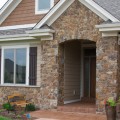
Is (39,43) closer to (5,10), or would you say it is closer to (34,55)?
(34,55)

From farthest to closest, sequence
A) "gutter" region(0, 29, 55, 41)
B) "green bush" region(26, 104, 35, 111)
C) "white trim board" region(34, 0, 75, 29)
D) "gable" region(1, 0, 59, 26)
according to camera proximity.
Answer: "gable" region(1, 0, 59, 26) → "green bush" region(26, 104, 35, 111) → "gutter" region(0, 29, 55, 41) → "white trim board" region(34, 0, 75, 29)

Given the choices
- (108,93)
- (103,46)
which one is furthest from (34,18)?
(108,93)

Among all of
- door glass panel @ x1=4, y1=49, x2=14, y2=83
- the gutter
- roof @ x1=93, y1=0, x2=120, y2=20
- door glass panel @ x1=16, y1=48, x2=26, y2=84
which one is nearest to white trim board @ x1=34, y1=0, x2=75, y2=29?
the gutter

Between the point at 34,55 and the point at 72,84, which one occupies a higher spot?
the point at 34,55

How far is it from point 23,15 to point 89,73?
474 centimetres

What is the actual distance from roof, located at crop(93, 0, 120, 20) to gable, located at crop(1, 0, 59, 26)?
3.65 meters

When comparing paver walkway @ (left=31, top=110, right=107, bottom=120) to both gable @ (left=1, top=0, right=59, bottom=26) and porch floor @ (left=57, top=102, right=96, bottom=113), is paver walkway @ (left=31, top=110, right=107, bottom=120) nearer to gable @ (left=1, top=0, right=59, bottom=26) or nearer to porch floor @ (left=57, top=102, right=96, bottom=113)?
porch floor @ (left=57, top=102, right=96, bottom=113)

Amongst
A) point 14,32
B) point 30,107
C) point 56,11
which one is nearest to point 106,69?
point 56,11

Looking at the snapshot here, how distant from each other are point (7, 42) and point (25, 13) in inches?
80.1

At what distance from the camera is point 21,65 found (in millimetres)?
15695

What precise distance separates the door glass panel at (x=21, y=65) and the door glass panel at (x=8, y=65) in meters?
0.33

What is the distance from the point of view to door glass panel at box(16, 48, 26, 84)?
51.1 feet

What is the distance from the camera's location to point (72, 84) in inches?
600

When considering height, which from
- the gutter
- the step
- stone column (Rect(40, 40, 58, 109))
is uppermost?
the gutter
